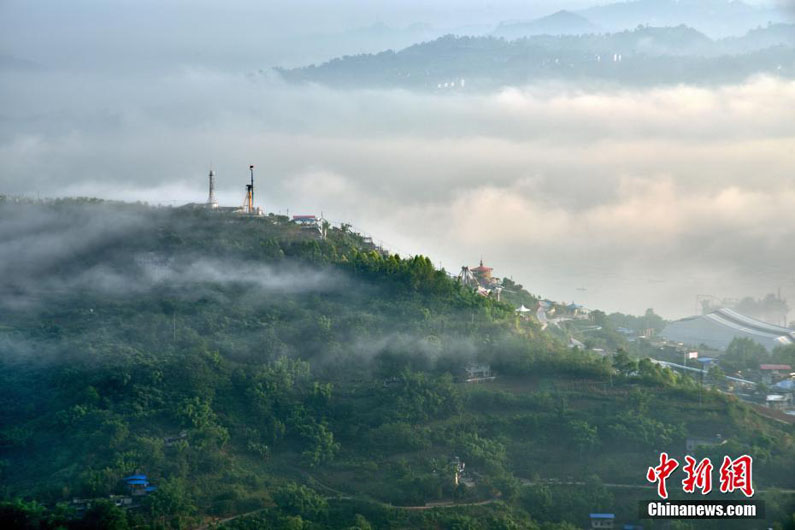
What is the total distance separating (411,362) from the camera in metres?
23.0

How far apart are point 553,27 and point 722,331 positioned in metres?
62.6

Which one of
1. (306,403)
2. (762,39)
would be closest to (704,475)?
(306,403)

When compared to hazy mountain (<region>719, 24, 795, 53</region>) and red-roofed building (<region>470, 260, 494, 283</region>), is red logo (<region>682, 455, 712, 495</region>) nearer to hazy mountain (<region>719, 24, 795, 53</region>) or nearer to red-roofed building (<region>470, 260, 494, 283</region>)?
red-roofed building (<region>470, 260, 494, 283</region>)

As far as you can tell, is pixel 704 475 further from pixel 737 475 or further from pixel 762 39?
pixel 762 39

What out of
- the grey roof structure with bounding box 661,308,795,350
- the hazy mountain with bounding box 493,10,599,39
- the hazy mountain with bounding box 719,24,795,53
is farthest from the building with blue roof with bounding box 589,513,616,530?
the hazy mountain with bounding box 493,10,599,39

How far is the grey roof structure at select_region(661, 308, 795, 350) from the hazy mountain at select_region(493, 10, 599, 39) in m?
59.4

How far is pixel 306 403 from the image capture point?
71.3 ft

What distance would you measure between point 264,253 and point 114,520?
34.3ft

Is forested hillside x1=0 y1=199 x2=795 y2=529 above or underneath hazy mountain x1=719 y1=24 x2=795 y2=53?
underneath

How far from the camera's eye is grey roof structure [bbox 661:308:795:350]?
30766 mm

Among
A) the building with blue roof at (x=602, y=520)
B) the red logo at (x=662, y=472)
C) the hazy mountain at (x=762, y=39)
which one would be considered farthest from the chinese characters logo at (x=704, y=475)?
the hazy mountain at (x=762, y=39)

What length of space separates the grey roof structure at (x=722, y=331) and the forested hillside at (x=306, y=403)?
7.25 metres

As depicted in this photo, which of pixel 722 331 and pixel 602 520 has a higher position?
pixel 722 331

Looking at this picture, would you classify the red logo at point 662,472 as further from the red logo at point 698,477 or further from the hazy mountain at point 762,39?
the hazy mountain at point 762,39
